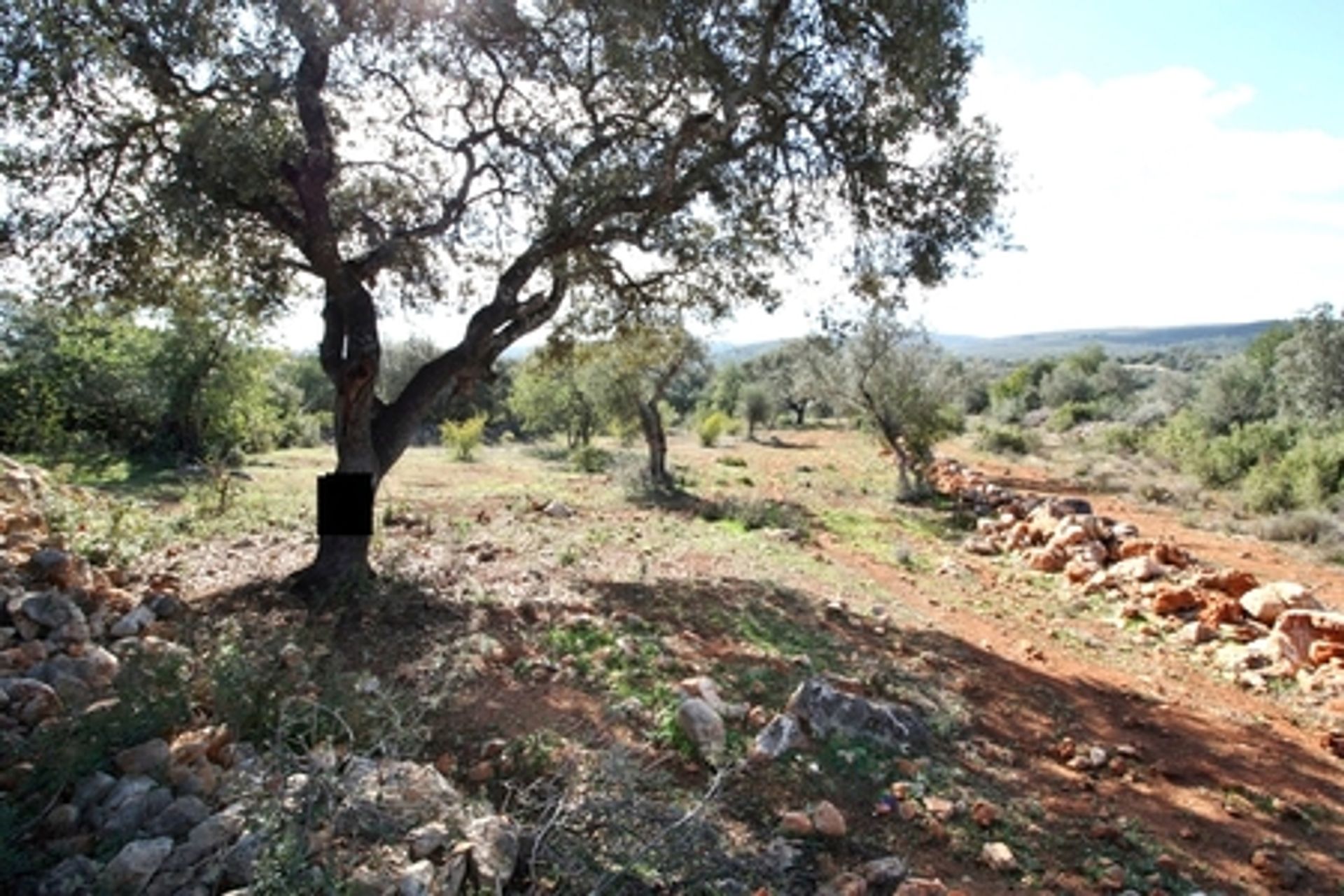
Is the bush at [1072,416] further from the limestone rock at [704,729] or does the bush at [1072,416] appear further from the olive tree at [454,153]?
the limestone rock at [704,729]

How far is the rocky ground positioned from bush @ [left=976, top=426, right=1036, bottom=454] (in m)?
20.7

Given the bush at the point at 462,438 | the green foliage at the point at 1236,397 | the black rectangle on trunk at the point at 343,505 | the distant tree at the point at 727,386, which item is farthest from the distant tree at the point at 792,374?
the green foliage at the point at 1236,397

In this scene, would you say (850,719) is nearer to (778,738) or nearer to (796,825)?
(778,738)

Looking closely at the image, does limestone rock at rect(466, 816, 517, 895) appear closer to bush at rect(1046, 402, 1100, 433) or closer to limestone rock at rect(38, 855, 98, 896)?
limestone rock at rect(38, 855, 98, 896)

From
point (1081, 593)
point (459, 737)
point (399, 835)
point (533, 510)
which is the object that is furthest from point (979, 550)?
point (399, 835)

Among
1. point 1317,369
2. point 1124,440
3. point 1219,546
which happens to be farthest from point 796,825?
point 1317,369

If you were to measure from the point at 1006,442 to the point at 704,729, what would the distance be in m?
27.8

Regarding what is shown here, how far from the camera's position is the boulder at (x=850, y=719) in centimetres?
485

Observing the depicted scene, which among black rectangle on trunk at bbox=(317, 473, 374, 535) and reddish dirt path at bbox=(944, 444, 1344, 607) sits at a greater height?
black rectangle on trunk at bbox=(317, 473, 374, 535)

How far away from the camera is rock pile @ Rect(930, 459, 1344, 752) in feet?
24.1

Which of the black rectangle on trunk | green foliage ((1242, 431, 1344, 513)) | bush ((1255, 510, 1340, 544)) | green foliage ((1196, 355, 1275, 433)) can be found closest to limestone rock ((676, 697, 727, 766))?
the black rectangle on trunk

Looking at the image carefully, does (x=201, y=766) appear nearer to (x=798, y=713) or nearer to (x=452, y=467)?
(x=798, y=713)

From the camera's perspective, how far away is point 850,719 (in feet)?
16.2

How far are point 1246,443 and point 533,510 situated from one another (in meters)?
18.2
